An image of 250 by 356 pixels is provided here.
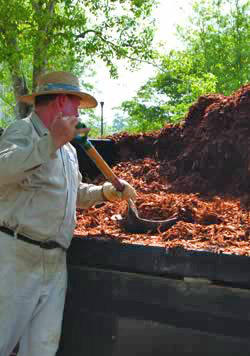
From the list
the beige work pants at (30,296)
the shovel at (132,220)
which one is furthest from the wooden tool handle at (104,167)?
the beige work pants at (30,296)

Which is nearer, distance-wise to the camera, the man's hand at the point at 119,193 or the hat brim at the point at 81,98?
the hat brim at the point at 81,98

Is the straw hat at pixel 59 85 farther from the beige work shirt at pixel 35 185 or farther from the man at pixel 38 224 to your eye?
the beige work shirt at pixel 35 185

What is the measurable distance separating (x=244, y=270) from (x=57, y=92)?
1.36 metres

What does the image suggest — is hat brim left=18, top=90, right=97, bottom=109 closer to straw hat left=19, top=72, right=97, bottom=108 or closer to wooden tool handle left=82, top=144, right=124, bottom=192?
straw hat left=19, top=72, right=97, bottom=108

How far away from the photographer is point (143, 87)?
3155 centimetres

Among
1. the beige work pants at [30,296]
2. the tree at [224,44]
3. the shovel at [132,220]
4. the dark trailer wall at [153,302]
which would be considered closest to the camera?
the dark trailer wall at [153,302]

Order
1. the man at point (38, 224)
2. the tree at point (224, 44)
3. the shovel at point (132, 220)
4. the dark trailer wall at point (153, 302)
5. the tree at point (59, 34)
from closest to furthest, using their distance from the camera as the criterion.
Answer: the dark trailer wall at point (153, 302) → the man at point (38, 224) → the shovel at point (132, 220) → the tree at point (59, 34) → the tree at point (224, 44)

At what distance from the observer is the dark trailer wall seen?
2.35 meters

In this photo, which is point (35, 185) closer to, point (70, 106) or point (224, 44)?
point (70, 106)

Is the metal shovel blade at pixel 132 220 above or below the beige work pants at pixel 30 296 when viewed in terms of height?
above

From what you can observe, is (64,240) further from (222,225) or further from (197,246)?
(222,225)

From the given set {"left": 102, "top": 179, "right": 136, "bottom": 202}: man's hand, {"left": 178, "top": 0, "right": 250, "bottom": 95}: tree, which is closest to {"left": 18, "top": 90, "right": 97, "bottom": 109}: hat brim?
{"left": 102, "top": 179, "right": 136, "bottom": 202}: man's hand

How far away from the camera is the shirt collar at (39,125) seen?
269cm

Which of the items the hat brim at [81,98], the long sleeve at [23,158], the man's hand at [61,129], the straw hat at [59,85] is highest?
the straw hat at [59,85]
